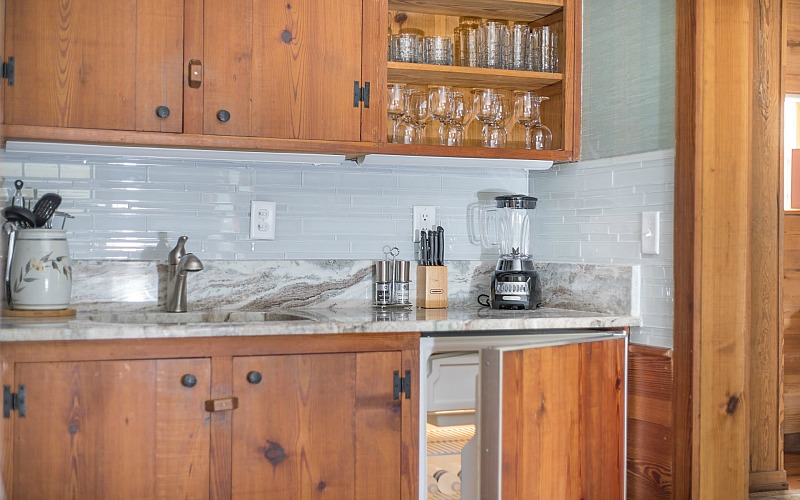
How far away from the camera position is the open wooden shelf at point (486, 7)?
2.64 meters

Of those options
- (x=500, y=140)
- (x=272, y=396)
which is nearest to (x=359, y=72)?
(x=500, y=140)

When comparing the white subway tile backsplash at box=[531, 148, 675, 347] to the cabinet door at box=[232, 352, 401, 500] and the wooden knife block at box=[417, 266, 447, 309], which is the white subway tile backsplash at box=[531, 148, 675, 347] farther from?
the cabinet door at box=[232, 352, 401, 500]

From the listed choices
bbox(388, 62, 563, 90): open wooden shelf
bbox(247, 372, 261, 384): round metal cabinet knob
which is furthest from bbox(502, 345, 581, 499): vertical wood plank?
bbox(388, 62, 563, 90): open wooden shelf

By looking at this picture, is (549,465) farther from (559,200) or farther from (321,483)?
(559,200)

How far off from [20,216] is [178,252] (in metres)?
0.43

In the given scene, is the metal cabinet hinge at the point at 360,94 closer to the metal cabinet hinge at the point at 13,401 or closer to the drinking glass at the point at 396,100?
the drinking glass at the point at 396,100

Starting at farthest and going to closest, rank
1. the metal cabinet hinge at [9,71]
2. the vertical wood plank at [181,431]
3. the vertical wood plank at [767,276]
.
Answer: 1. the vertical wood plank at [767,276]
2. the metal cabinet hinge at [9,71]
3. the vertical wood plank at [181,431]

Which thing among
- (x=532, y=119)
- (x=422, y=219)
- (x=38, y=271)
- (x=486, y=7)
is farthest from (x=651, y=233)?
(x=38, y=271)

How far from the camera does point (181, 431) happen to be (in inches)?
80.7

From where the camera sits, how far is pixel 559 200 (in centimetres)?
282

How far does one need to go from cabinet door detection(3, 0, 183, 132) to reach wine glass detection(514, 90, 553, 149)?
1.09 m

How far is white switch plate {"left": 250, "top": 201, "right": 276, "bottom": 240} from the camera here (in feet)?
8.63

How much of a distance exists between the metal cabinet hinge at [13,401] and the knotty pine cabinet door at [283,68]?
85cm

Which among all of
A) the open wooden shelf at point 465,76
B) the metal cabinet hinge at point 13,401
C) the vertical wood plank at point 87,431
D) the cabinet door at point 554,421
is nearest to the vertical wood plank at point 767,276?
the open wooden shelf at point 465,76
